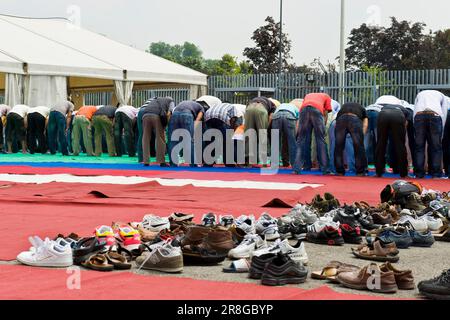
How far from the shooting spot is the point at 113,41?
30203 millimetres

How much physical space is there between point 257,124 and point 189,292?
11573 millimetres

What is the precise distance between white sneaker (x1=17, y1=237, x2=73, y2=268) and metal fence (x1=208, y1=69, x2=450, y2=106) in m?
21.8

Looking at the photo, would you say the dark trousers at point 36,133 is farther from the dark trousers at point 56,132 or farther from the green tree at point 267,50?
the green tree at point 267,50

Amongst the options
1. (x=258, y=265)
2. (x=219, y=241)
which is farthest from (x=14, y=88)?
(x=258, y=265)

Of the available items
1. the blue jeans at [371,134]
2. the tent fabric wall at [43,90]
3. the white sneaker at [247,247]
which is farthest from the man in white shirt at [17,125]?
the white sneaker at [247,247]

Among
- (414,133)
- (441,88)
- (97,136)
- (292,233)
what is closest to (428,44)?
(441,88)

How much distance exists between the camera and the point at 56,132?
2078cm

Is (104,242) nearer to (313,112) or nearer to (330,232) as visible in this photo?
(330,232)

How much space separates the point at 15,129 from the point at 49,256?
16.6 meters

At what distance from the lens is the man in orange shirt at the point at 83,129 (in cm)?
2002

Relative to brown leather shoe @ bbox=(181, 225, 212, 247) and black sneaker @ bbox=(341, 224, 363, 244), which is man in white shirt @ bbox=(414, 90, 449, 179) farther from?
brown leather shoe @ bbox=(181, 225, 212, 247)

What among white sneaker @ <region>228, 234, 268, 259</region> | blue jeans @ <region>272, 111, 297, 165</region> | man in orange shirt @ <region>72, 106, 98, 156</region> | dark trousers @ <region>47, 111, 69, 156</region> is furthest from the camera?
dark trousers @ <region>47, 111, 69, 156</region>

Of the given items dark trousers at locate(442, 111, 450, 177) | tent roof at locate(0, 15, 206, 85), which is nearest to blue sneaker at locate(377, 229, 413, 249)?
dark trousers at locate(442, 111, 450, 177)

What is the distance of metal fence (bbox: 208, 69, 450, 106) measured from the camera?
1047 inches
